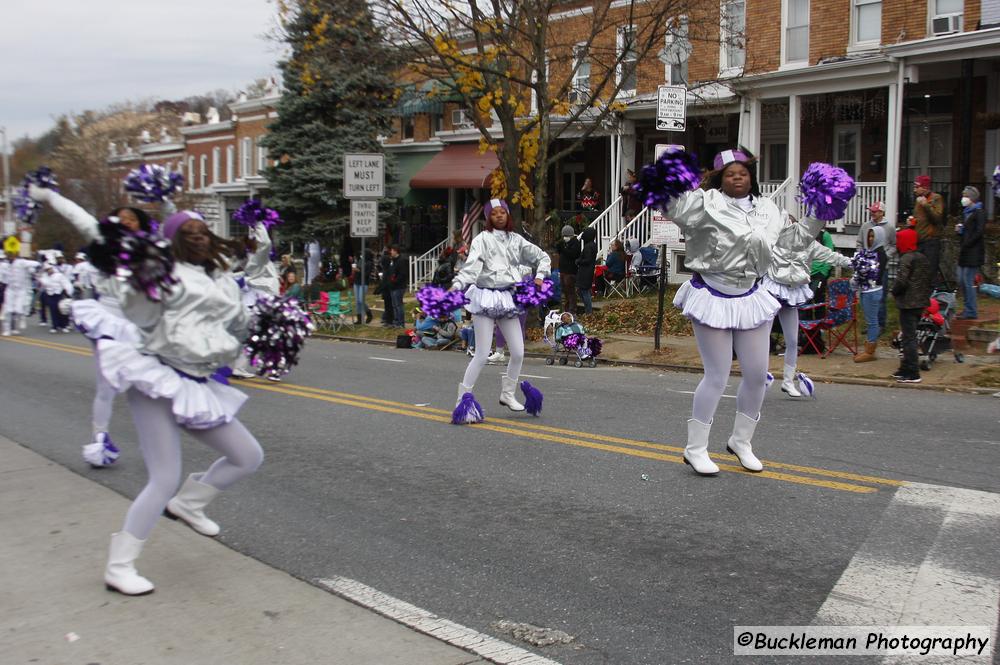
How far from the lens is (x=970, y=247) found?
47.0 feet

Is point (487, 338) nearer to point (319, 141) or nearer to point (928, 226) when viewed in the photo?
point (928, 226)

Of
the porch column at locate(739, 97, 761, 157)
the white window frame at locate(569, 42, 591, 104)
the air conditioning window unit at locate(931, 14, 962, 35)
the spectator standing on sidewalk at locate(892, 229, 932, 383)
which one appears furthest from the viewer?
the porch column at locate(739, 97, 761, 157)

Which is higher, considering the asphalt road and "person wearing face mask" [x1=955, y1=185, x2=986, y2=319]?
"person wearing face mask" [x1=955, y1=185, x2=986, y2=319]

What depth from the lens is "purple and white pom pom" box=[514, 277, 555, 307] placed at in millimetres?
9391

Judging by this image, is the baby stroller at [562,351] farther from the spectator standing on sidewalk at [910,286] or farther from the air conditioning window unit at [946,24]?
the air conditioning window unit at [946,24]

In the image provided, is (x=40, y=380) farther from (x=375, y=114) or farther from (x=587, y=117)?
(x=375, y=114)

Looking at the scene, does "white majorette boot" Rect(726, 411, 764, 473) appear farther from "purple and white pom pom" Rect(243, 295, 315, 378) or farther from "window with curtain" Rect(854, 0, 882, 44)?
"window with curtain" Rect(854, 0, 882, 44)

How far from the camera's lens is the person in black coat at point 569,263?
20.8 m

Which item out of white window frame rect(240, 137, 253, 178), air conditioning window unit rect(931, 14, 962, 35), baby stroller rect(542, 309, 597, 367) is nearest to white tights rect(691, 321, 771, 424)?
baby stroller rect(542, 309, 597, 367)

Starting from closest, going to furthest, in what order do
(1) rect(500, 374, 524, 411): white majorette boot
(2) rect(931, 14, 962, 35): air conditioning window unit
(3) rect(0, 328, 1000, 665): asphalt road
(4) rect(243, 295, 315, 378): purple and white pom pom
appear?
(3) rect(0, 328, 1000, 665): asphalt road < (4) rect(243, 295, 315, 378): purple and white pom pom < (1) rect(500, 374, 524, 411): white majorette boot < (2) rect(931, 14, 962, 35): air conditioning window unit

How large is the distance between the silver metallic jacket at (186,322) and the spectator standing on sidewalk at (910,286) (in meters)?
9.08

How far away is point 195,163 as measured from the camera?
54.5 m

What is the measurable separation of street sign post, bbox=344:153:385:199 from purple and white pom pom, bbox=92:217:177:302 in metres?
19.0

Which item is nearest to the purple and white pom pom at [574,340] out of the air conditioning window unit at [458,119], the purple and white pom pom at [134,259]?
the purple and white pom pom at [134,259]
